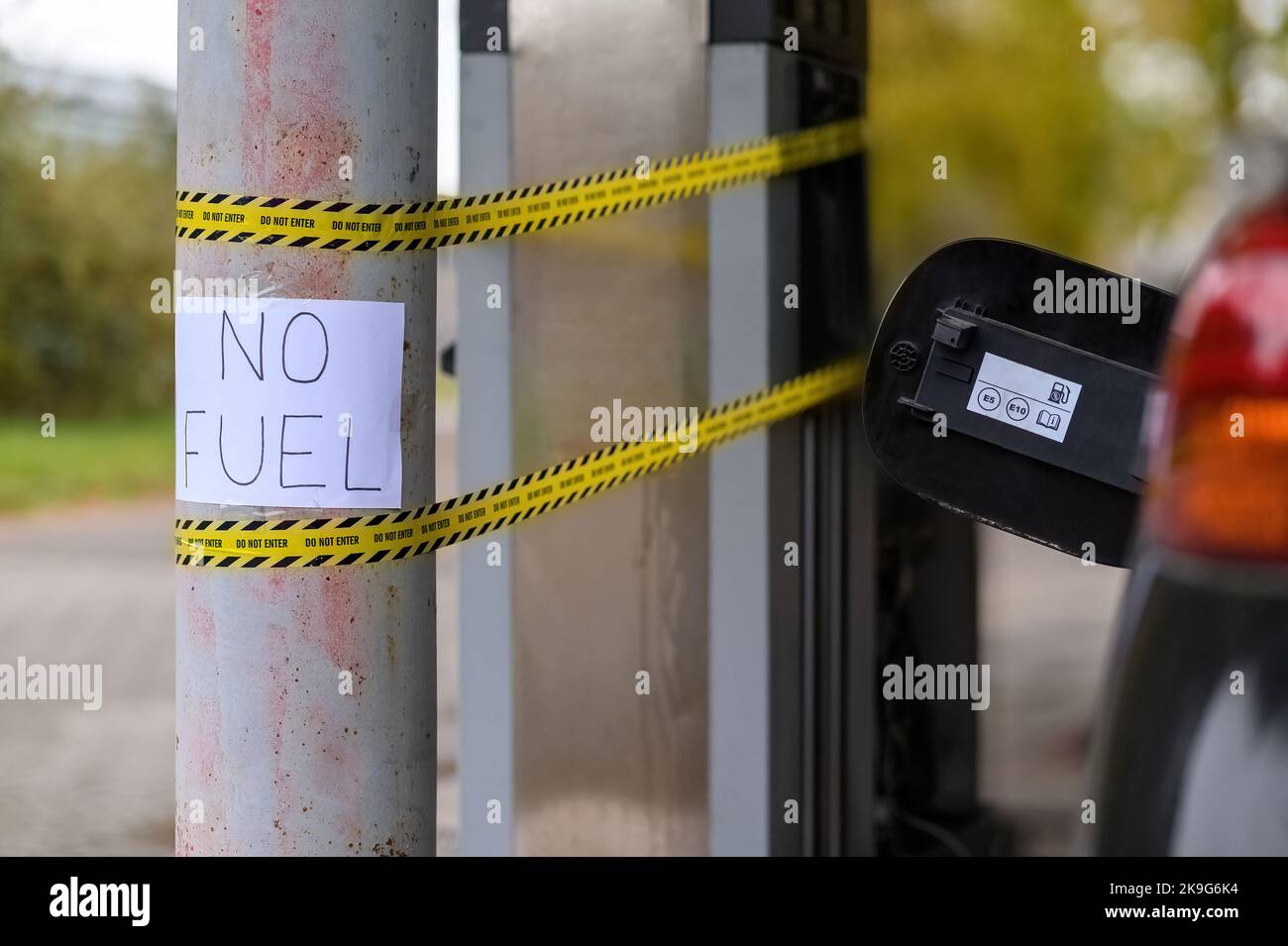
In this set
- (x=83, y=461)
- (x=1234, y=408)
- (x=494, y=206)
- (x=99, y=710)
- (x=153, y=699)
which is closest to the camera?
(x=1234, y=408)

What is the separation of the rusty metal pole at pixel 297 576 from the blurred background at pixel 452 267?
110 centimetres

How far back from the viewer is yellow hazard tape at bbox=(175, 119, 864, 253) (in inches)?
71.1

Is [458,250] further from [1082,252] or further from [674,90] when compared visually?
[1082,252]

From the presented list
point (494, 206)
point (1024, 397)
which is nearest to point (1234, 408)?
point (1024, 397)

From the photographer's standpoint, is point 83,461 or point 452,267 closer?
point 452,267

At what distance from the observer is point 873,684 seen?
3.25 m

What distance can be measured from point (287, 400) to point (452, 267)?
116cm

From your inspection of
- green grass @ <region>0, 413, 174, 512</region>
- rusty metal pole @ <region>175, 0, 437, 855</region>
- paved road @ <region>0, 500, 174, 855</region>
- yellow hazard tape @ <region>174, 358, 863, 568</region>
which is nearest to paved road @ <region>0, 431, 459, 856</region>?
paved road @ <region>0, 500, 174, 855</region>

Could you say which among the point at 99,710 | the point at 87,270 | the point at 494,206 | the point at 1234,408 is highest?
the point at 87,270

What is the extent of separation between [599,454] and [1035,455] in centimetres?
74

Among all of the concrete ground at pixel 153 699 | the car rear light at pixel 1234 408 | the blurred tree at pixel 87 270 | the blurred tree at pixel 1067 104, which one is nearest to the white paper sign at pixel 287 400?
the car rear light at pixel 1234 408

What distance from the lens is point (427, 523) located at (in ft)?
6.37

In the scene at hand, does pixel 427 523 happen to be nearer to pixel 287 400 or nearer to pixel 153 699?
pixel 287 400

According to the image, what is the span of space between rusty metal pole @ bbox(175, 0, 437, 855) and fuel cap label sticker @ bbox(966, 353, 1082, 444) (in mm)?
1014
